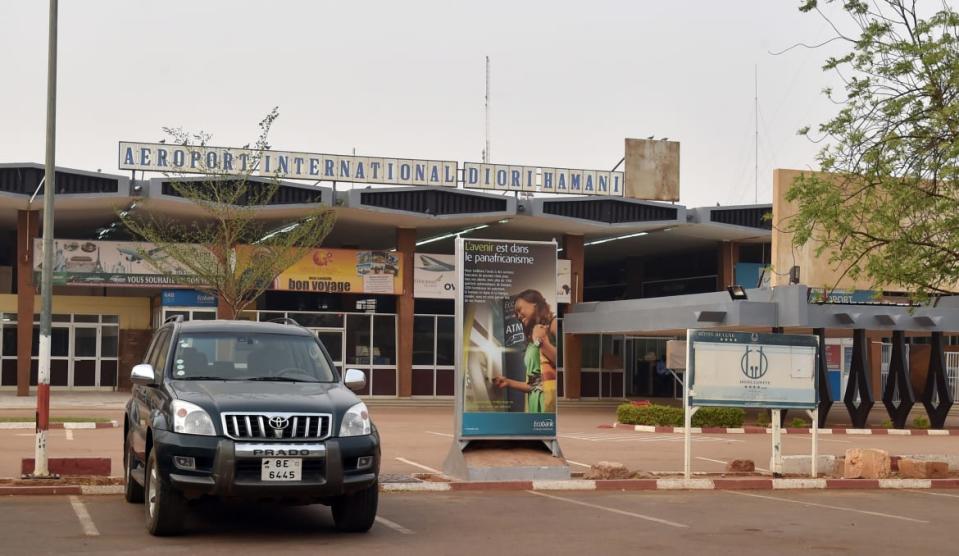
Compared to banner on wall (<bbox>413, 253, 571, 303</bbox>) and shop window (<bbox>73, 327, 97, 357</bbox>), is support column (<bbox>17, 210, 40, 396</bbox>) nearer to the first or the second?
shop window (<bbox>73, 327, 97, 357</bbox>)

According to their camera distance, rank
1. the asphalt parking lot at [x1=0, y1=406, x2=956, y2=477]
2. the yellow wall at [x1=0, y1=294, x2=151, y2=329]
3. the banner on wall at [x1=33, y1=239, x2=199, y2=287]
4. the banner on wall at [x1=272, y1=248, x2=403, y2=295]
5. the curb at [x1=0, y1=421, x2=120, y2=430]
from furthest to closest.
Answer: the yellow wall at [x1=0, y1=294, x2=151, y2=329] < the banner on wall at [x1=272, y1=248, x2=403, y2=295] < the banner on wall at [x1=33, y1=239, x2=199, y2=287] < the curb at [x1=0, y1=421, x2=120, y2=430] < the asphalt parking lot at [x1=0, y1=406, x2=956, y2=477]

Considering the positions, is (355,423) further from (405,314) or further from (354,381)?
(405,314)

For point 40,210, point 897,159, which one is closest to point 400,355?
point 40,210

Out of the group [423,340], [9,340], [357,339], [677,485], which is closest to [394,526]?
[677,485]

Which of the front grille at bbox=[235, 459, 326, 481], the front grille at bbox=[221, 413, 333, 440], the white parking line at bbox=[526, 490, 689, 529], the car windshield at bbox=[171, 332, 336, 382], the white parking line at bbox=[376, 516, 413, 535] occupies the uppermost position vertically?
the car windshield at bbox=[171, 332, 336, 382]

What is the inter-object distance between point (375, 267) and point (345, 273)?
1.06 meters

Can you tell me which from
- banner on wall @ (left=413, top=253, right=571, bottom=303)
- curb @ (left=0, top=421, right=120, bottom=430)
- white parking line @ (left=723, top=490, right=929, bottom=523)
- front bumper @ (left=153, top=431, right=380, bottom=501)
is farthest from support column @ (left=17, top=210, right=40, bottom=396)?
front bumper @ (left=153, top=431, right=380, bottom=501)

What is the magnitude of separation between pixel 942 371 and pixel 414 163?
17688 mm

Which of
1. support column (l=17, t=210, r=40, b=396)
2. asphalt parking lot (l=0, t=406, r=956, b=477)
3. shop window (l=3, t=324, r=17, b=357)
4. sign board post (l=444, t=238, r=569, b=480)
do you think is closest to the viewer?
sign board post (l=444, t=238, r=569, b=480)

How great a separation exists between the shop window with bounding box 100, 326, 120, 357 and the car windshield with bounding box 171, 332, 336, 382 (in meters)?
32.4

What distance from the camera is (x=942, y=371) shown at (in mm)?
30641

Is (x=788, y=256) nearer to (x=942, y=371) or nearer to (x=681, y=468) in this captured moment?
(x=942, y=371)

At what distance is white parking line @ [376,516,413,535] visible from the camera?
1097cm

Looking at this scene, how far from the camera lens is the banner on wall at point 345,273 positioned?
38.5m
